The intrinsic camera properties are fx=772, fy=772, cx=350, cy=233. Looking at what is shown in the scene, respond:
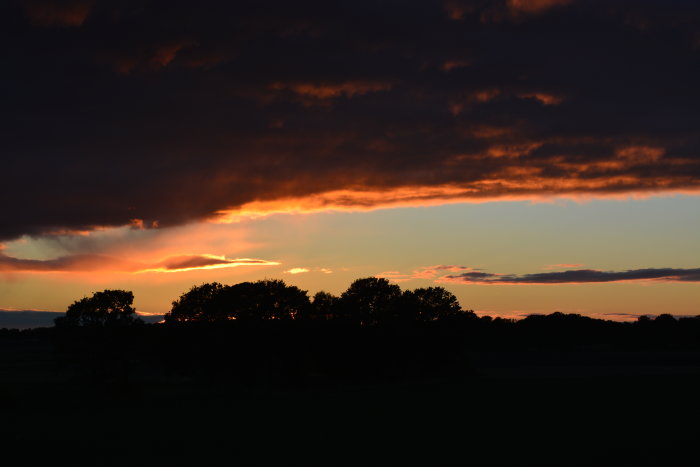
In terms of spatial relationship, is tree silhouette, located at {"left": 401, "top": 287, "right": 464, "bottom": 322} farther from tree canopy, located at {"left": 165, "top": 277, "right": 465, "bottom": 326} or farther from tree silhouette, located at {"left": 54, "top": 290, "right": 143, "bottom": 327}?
tree silhouette, located at {"left": 54, "top": 290, "right": 143, "bottom": 327}

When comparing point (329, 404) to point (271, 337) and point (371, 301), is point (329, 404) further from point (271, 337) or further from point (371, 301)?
point (371, 301)

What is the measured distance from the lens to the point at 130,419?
214 feet

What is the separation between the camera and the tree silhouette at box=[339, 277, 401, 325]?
12394 centimetres

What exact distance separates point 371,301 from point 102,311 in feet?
154

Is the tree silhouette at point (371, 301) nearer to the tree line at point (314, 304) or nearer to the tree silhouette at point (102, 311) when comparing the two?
the tree line at point (314, 304)

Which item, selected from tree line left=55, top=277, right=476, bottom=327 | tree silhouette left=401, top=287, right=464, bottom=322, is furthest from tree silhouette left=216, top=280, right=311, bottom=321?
tree silhouette left=401, top=287, right=464, bottom=322

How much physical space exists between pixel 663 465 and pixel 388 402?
126 ft

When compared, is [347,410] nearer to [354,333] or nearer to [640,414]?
[640,414]

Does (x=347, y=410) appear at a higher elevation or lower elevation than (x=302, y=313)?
lower

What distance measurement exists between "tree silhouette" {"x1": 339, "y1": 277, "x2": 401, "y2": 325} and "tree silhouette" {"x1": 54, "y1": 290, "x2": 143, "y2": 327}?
39.1m

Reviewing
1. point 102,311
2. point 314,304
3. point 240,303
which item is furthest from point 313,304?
point 102,311

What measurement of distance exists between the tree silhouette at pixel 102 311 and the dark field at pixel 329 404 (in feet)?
6.27

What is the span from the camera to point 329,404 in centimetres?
7669

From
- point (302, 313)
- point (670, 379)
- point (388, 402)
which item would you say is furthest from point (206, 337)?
point (670, 379)
